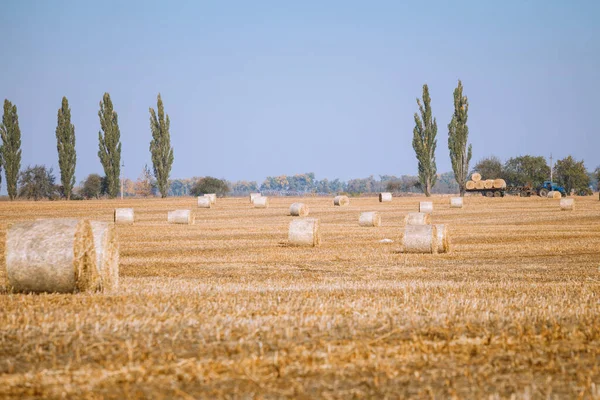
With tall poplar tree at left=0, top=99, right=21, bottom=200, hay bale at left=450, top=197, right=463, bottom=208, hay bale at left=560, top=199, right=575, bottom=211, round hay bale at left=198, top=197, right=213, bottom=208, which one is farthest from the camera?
tall poplar tree at left=0, top=99, right=21, bottom=200

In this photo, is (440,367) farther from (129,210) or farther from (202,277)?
(129,210)

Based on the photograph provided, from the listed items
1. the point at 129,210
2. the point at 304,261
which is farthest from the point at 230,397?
the point at 129,210

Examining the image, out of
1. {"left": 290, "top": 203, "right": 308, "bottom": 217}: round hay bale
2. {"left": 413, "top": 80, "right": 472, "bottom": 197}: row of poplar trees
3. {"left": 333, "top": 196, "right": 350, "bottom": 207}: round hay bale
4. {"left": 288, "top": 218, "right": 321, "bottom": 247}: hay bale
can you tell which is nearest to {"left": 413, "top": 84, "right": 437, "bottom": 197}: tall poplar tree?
{"left": 413, "top": 80, "right": 472, "bottom": 197}: row of poplar trees

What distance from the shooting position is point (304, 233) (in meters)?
23.6

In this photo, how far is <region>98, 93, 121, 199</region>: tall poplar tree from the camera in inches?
2859

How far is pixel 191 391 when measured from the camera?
5621mm

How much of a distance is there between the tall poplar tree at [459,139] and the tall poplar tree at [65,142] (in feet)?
125

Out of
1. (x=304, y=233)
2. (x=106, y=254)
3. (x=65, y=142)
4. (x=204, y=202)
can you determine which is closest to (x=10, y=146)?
(x=65, y=142)

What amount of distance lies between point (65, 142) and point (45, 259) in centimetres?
6243

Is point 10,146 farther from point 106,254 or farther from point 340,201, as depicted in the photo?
point 106,254

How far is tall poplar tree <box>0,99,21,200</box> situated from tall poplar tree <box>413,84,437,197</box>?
39.0 meters

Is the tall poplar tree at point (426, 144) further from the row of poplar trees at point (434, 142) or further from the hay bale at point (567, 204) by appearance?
the hay bale at point (567, 204)

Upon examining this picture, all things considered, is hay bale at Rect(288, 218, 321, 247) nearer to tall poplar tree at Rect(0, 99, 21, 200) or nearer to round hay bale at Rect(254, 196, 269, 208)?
round hay bale at Rect(254, 196, 269, 208)

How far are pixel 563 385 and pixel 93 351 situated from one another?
3.94 meters
